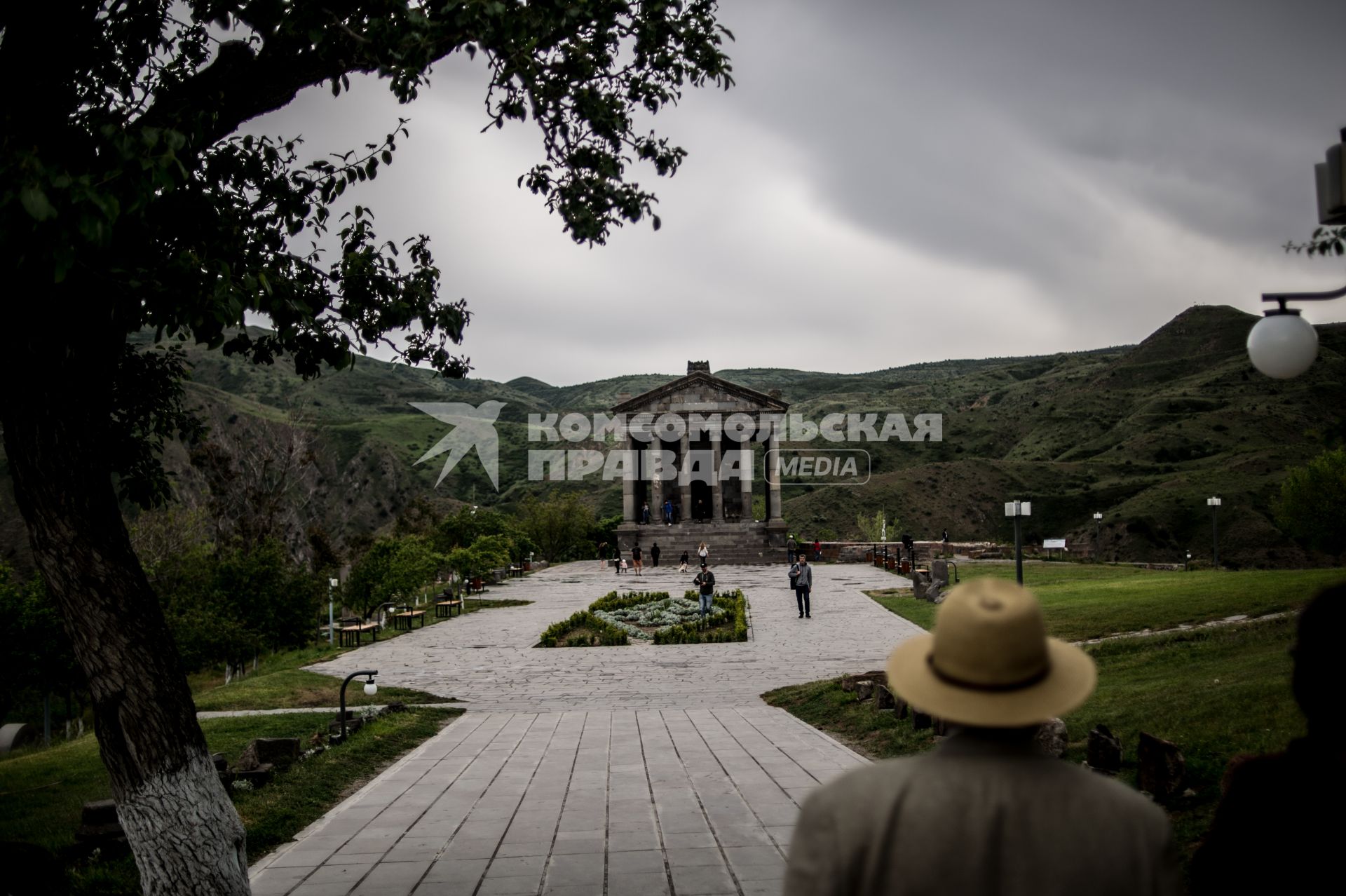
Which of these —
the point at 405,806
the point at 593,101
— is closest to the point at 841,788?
the point at 593,101

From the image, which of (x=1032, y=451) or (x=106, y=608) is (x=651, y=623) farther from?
(x=1032, y=451)

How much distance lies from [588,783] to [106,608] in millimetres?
4623

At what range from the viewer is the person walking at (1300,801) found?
92.9 inches

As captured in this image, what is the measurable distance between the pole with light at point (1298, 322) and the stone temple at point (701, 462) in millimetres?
41751

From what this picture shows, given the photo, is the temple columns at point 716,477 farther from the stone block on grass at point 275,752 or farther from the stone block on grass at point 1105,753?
the stone block on grass at point 1105,753

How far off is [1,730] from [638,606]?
1378cm

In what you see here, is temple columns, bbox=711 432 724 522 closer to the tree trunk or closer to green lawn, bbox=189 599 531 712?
green lawn, bbox=189 599 531 712

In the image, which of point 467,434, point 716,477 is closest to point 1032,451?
point 716,477

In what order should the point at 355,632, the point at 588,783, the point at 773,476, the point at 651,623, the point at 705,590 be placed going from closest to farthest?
the point at 588,783 < the point at 355,632 < the point at 705,590 < the point at 651,623 < the point at 773,476

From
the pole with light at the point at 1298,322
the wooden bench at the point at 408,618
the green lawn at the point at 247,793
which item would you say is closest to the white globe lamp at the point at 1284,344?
the pole with light at the point at 1298,322

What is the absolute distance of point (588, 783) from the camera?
8.95 m

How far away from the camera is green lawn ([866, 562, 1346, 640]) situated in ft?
54.3

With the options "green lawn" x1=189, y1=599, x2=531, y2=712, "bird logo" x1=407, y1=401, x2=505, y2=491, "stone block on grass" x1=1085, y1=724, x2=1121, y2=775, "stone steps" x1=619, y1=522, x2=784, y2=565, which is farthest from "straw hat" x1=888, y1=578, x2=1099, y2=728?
"bird logo" x1=407, y1=401, x2=505, y2=491

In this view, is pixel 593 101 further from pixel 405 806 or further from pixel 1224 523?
pixel 1224 523
